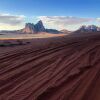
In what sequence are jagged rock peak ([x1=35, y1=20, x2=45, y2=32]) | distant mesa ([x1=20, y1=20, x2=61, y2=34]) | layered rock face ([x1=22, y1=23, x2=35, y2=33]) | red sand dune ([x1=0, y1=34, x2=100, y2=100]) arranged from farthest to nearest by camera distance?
jagged rock peak ([x1=35, y1=20, x2=45, y2=32]), distant mesa ([x1=20, y1=20, x2=61, y2=34]), layered rock face ([x1=22, y1=23, x2=35, y2=33]), red sand dune ([x1=0, y1=34, x2=100, y2=100])

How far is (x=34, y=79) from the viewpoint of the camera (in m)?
7.97

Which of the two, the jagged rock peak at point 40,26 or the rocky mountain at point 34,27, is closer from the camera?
the rocky mountain at point 34,27

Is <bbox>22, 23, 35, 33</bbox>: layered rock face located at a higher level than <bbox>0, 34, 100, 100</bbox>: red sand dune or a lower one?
lower

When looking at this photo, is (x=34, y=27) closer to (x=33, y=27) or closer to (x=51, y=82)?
(x=33, y=27)

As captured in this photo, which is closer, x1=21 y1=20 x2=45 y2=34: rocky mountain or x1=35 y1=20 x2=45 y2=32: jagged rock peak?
x1=21 y1=20 x2=45 y2=34: rocky mountain

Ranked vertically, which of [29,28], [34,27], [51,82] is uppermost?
[51,82]

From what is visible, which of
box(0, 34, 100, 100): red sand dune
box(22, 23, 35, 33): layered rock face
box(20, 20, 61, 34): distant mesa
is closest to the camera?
box(0, 34, 100, 100): red sand dune

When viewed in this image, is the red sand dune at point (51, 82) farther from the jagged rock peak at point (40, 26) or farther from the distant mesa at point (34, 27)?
the jagged rock peak at point (40, 26)

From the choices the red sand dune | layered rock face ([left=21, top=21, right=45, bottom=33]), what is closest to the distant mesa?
layered rock face ([left=21, top=21, right=45, bottom=33])

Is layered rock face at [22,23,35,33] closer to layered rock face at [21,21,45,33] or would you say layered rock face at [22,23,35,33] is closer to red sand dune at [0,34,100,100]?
layered rock face at [21,21,45,33]

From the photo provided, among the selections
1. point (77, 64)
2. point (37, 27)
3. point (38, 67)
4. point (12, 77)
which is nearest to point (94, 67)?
point (77, 64)

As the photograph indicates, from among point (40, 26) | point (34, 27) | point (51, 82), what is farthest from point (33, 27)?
point (51, 82)

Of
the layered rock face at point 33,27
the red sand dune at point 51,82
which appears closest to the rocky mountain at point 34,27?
the layered rock face at point 33,27

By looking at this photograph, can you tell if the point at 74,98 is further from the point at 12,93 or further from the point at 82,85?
the point at 12,93
